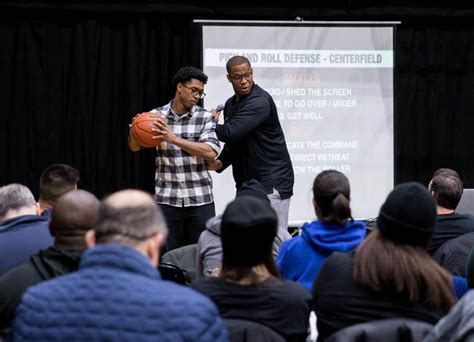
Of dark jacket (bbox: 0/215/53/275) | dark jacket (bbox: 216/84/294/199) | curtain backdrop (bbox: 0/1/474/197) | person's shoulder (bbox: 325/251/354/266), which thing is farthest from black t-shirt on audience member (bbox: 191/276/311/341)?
curtain backdrop (bbox: 0/1/474/197)

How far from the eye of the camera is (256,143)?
5.21 m

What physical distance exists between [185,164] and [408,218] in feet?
9.47

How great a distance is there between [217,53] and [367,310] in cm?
391

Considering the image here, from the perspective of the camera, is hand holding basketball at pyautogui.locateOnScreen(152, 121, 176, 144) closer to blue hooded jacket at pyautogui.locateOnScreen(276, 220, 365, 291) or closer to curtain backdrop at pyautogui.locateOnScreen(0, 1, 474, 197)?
curtain backdrop at pyautogui.locateOnScreen(0, 1, 474, 197)

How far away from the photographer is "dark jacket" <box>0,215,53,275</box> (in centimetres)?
310

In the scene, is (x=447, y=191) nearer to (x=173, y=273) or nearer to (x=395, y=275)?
(x=173, y=273)

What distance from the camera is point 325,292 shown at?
2.49 m

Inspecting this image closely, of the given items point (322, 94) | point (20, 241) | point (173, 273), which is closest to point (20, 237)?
point (20, 241)

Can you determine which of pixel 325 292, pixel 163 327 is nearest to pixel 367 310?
pixel 325 292

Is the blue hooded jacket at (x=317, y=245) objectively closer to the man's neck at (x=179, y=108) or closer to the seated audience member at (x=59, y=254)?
the seated audience member at (x=59, y=254)

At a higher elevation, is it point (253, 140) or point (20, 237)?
point (253, 140)

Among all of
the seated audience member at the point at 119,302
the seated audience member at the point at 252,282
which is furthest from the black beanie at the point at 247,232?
the seated audience member at the point at 119,302

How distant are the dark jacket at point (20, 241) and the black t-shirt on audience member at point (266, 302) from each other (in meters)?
0.89

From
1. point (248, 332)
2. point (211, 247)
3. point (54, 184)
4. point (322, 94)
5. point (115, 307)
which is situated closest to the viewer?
point (115, 307)
